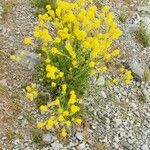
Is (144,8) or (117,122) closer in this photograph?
(117,122)

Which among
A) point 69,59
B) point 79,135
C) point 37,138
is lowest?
point 37,138

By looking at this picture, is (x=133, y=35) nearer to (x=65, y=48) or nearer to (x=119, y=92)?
(x=119, y=92)

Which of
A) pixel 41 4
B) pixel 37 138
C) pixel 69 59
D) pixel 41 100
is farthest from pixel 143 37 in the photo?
pixel 37 138

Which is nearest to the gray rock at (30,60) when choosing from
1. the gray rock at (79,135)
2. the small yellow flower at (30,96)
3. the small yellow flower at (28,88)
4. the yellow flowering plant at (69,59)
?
the yellow flowering plant at (69,59)

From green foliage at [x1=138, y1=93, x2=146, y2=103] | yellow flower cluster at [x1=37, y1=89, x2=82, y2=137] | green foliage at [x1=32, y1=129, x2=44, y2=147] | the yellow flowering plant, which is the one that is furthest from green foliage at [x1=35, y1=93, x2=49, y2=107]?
green foliage at [x1=138, y1=93, x2=146, y2=103]

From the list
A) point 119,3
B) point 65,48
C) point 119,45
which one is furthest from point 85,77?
point 119,3

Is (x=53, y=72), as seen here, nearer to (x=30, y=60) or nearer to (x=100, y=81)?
(x=30, y=60)
